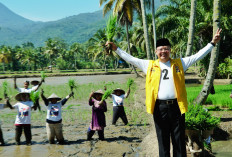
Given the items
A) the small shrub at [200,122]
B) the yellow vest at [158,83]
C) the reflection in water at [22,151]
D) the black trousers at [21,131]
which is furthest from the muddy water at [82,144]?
the yellow vest at [158,83]

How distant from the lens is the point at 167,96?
11.4 ft

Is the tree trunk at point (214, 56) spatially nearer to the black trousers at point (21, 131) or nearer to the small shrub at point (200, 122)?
the small shrub at point (200, 122)

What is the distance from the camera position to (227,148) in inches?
250

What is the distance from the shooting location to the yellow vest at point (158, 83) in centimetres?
342

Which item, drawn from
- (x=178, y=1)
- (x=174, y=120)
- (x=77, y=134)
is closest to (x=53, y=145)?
(x=77, y=134)

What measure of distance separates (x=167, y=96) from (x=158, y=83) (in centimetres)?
22

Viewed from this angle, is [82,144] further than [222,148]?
Yes

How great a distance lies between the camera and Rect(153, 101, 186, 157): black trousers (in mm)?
3459

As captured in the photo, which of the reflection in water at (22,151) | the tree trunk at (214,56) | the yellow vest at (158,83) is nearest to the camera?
the yellow vest at (158,83)

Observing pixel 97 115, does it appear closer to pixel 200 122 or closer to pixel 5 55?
pixel 200 122

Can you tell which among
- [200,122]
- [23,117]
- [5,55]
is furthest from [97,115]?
[5,55]

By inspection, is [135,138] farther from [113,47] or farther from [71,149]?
[113,47]

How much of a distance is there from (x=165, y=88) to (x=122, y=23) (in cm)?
2638

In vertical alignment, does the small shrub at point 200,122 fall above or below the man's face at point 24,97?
below
